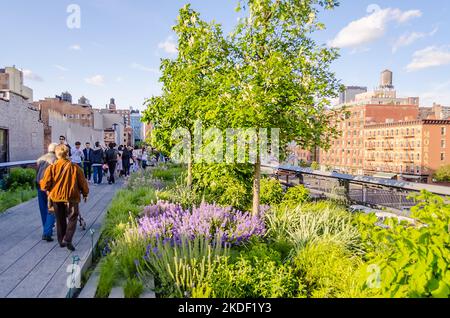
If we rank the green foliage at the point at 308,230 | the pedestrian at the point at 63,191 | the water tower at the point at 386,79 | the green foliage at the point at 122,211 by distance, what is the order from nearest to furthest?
the green foliage at the point at 308,230 → the pedestrian at the point at 63,191 → the green foliage at the point at 122,211 → the water tower at the point at 386,79

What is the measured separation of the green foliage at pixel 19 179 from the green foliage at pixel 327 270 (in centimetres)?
1220

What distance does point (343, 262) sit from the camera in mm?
5098

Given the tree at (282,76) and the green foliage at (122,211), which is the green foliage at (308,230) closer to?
the tree at (282,76)

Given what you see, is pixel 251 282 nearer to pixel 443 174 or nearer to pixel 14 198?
pixel 14 198

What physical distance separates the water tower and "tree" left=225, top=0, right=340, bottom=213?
17792cm

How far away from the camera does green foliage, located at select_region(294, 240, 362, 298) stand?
14.7 ft

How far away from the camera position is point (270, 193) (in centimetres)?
1077

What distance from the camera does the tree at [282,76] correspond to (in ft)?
21.2

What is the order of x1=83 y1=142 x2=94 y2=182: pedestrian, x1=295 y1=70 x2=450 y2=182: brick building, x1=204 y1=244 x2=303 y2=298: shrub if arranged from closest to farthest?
x1=204 y1=244 x2=303 y2=298: shrub, x1=83 y1=142 x2=94 y2=182: pedestrian, x1=295 y1=70 x2=450 y2=182: brick building

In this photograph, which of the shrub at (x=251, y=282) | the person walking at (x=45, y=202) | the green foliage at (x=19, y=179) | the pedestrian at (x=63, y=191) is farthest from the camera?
the green foliage at (x=19, y=179)

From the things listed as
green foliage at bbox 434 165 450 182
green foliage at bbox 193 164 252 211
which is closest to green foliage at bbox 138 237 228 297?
green foliage at bbox 193 164 252 211

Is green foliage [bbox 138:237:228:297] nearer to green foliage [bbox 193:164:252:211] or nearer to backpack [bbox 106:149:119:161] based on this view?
green foliage [bbox 193:164:252:211]

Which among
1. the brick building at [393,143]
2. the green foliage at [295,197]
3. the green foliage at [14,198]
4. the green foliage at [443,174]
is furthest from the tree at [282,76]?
the green foliage at [443,174]
